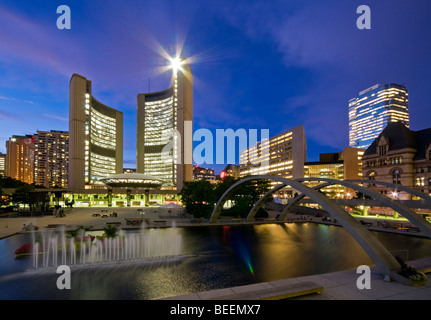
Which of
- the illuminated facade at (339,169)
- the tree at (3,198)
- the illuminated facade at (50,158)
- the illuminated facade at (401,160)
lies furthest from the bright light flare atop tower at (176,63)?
the illuminated facade at (50,158)

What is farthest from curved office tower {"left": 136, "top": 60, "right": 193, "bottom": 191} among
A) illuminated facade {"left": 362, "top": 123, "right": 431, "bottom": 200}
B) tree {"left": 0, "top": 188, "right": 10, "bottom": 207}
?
illuminated facade {"left": 362, "top": 123, "right": 431, "bottom": 200}

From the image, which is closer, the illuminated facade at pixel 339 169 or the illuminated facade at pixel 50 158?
the illuminated facade at pixel 339 169

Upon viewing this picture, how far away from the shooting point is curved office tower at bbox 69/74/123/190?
360 ft

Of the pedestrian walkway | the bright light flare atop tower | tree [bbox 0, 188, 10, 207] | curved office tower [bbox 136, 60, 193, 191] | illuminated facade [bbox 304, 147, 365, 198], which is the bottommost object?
tree [bbox 0, 188, 10, 207]

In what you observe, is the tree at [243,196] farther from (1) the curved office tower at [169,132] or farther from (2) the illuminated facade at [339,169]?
(1) the curved office tower at [169,132]

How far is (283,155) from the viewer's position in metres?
140

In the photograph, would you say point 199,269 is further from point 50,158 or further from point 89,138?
point 50,158

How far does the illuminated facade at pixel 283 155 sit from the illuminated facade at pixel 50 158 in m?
157

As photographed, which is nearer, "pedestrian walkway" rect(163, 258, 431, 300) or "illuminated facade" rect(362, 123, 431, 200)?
"pedestrian walkway" rect(163, 258, 431, 300)

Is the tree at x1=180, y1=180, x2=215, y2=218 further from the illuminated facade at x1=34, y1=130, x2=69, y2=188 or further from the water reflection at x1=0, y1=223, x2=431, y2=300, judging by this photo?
the illuminated facade at x1=34, y1=130, x2=69, y2=188

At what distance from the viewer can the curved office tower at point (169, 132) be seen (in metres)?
125

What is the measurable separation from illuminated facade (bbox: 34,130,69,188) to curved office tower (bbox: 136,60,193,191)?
292 feet
